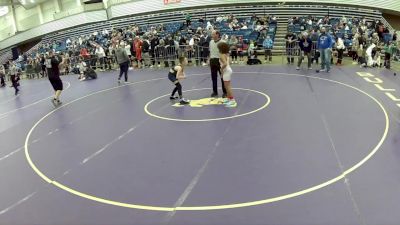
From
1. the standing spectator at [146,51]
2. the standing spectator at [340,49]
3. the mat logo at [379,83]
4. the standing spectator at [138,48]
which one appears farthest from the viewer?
the standing spectator at [138,48]

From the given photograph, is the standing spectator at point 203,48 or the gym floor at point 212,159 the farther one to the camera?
the standing spectator at point 203,48

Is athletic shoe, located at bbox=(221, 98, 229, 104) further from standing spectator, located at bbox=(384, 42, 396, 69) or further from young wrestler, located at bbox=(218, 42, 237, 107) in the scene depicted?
standing spectator, located at bbox=(384, 42, 396, 69)

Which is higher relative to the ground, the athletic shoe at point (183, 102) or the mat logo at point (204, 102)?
the athletic shoe at point (183, 102)

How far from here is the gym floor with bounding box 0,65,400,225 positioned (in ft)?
18.2

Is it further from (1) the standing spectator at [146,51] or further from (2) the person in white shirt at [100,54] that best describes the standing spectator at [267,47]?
(2) the person in white shirt at [100,54]

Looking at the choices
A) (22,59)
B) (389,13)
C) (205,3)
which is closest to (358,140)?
(389,13)

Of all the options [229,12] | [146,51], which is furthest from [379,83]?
[229,12]

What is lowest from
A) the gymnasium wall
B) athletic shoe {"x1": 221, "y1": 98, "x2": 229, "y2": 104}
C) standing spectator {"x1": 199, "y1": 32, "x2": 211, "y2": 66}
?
athletic shoe {"x1": 221, "y1": 98, "x2": 229, "y2": 104}

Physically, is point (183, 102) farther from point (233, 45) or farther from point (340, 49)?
point (340, 49)

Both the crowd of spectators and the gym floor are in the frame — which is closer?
the gym floor

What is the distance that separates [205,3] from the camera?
3002 centimetres

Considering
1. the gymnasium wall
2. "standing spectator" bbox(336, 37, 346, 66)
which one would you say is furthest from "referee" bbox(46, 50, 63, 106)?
the gymnasium wall

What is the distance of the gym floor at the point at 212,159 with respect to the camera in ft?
18.2

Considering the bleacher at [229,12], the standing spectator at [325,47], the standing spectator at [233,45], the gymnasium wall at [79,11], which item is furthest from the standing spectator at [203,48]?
the gymnasium wall at [79,11]
